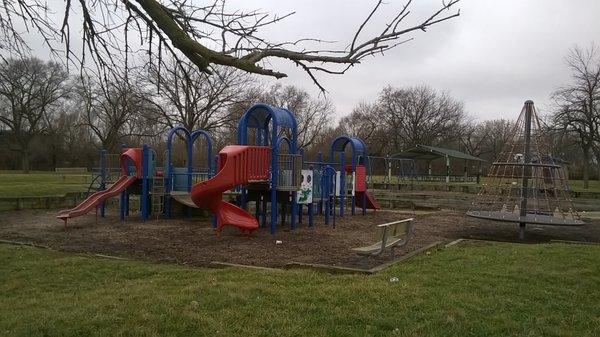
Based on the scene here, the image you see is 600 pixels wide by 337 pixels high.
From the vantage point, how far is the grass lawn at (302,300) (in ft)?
16.4

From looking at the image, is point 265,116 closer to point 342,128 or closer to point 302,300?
point 302,300

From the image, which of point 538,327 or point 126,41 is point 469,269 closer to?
point 538,327

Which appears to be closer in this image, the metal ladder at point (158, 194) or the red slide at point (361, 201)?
the metal ladder at point (158, 194)

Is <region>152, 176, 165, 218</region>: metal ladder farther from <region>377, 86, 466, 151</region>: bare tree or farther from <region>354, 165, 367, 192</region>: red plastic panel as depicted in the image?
<region>377, 86, 466, 151</region>: bare tree

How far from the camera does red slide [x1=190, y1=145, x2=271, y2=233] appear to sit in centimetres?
1288

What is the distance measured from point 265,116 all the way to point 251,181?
2830mm

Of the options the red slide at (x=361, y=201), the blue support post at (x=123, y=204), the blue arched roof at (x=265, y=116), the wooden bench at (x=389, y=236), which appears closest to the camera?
the wooden bench at (x=389, y=236)

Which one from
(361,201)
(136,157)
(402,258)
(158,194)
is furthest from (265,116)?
(402,258)

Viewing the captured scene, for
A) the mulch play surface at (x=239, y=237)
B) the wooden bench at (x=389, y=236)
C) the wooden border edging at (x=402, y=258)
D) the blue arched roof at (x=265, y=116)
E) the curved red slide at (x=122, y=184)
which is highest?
the blue arched roof at (x=265, y=116)

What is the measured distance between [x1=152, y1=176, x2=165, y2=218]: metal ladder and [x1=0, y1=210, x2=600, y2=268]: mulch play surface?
0.72 m

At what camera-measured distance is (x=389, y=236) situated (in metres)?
9.17

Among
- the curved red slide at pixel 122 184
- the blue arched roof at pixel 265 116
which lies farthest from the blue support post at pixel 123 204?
the blue arched roof at pixel 265 116

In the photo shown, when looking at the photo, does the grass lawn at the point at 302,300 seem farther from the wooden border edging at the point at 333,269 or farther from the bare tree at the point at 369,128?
the bare tree at the point at 369,128

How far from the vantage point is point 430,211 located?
21.7 meters
